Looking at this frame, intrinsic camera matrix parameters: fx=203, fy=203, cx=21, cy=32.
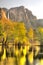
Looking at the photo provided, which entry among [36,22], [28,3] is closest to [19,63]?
[36,22]

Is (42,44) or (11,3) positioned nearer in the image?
(42,44)

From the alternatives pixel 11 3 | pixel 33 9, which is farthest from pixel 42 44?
pixel 11 3

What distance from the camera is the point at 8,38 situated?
91.4 inches

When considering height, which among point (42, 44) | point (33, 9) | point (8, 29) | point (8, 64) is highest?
point (33, 9)

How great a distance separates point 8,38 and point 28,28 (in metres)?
0.26

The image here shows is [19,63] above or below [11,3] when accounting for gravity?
below

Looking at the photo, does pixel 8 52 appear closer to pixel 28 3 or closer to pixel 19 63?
pixel 19 63

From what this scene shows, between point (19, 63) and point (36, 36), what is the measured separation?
0.36 metres

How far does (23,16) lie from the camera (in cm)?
235

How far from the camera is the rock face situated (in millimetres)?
2316

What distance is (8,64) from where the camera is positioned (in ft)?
7.50

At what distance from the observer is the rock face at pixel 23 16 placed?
2.32 meters

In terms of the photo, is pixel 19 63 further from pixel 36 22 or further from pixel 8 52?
pixel 36 22

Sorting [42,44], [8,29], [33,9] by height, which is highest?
[33,9]
